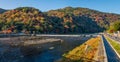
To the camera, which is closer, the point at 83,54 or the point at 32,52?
the point at 83,54

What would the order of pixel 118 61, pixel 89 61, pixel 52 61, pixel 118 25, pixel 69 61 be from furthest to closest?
pixel 118 25, pixel 52 61, pixel 69 61, pixel 89 61, pixel 118 61

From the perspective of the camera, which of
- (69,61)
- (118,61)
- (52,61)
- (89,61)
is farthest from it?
(52,61)

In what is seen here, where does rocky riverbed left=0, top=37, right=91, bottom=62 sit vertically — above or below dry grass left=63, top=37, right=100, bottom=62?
below

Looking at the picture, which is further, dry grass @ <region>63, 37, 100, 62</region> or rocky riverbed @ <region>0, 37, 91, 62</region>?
rocky riverbed @ <region>0, 37, 91, 62</region>

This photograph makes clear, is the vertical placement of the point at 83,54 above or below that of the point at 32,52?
above

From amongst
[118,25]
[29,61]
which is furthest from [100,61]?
[118,25]

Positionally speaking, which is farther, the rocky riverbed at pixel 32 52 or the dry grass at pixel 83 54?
the rocky riverbed at pixel 32 52

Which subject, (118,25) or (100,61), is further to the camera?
(118,25)

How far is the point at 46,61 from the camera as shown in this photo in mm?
59594

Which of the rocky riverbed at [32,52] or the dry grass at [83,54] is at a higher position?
the dry grass at [83,54]

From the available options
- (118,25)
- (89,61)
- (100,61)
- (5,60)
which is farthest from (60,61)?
(118,25)

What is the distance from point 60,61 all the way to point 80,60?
556cm

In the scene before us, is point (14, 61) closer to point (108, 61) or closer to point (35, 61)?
point (35, 61)

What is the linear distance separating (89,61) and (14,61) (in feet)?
72.6
